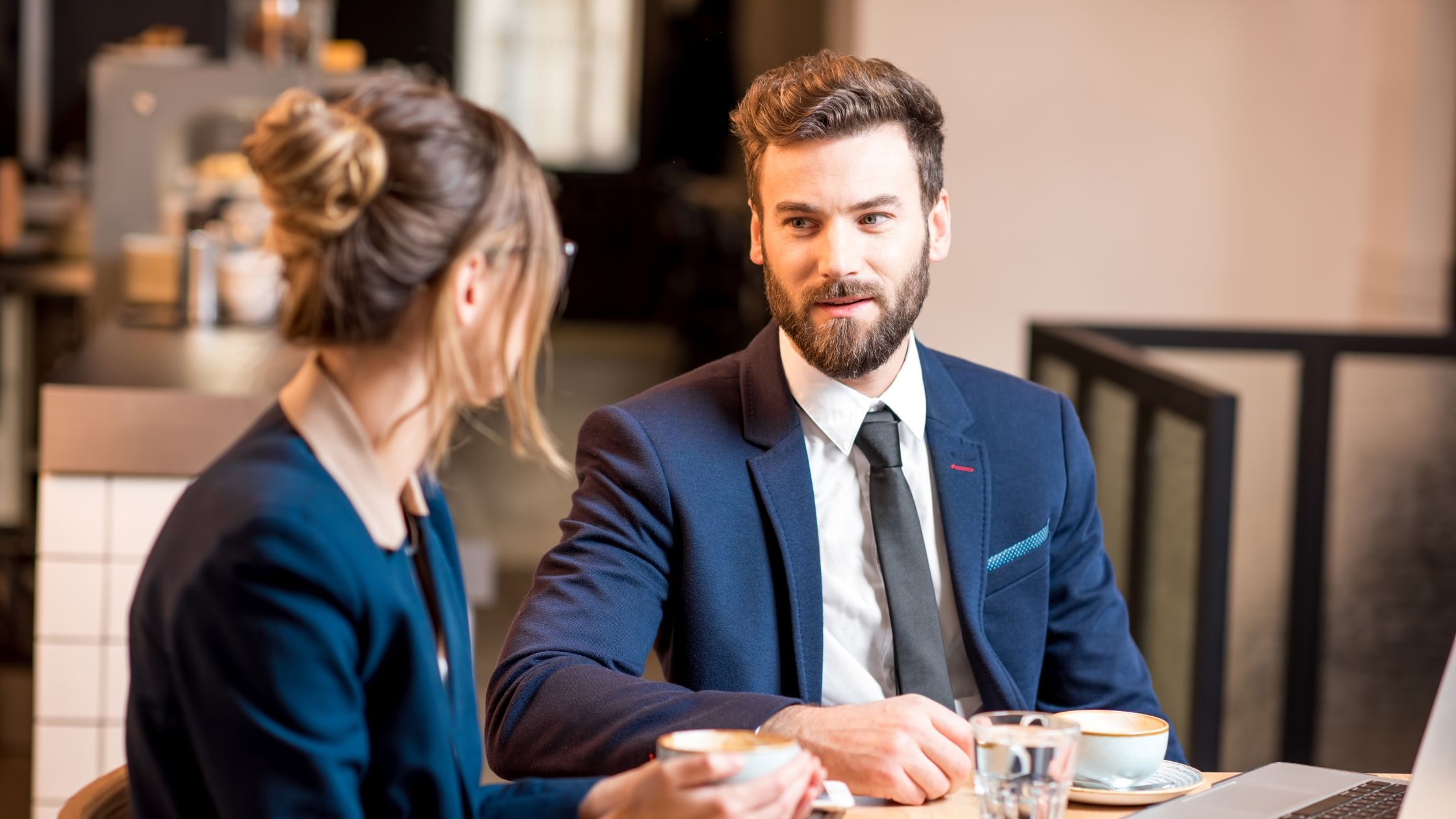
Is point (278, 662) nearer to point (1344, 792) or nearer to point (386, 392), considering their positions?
point (386, 392)

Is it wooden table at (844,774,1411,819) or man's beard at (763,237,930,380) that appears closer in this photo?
wooden table at (844,774,1411,819)

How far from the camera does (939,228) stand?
188 centimetres

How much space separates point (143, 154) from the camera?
433 centimetres

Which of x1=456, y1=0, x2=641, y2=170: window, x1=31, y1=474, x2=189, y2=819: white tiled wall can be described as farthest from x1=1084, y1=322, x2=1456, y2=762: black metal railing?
x1=456, y1=0, x2=641, y2=170: window

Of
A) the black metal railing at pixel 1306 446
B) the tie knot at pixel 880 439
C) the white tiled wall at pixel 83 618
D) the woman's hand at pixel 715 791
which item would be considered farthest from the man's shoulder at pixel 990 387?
the black metal railing at pixel 1306 446

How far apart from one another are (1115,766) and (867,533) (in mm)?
468

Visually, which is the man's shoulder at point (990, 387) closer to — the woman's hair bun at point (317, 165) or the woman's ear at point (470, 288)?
the woman's ear at point (470, 288)

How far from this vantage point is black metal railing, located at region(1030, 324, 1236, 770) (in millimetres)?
2732

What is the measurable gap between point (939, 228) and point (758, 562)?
1.56 feet

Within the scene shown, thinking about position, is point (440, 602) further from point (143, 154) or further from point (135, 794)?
point (143, 154)

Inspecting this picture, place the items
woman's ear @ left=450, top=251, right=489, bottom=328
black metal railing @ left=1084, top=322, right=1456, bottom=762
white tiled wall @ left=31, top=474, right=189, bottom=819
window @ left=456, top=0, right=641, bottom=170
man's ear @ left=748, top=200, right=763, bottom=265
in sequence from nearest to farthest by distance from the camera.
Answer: woman's ear @ left=450, top=251, right=489, bottom=328 < man's ear @ left=748, top=200, right=763, bottom=265 < white tiled wall @ left=31, top=474, right=189, bottom=819 < black metal railing @ left=1084, top=322, right=1456, bottom=762 < window @ left=456, top=0, right=641, bottom=170

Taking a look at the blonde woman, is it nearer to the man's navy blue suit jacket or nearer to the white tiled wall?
the man's navy blue suit jacket

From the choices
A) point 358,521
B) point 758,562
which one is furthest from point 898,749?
point 358,521

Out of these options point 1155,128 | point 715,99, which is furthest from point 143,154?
point 715,99
